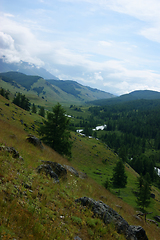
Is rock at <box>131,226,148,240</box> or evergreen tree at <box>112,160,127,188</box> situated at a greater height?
rock at <box>131,226,148,240</box>

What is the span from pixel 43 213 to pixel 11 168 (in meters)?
3.86

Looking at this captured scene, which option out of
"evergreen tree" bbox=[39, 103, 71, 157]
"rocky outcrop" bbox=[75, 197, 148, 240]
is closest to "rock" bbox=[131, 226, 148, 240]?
"rocky outcrop" bbox=[75, 197, 148, 240]

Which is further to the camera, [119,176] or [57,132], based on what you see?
[119,176]

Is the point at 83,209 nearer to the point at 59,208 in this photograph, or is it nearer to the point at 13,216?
the point at 59,208

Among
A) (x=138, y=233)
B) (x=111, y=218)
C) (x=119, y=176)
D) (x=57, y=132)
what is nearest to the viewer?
(x=111, y=218)

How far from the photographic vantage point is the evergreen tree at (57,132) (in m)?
29.5

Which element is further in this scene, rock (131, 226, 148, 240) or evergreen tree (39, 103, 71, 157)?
evergreen tree (39, 103, 71, 157)

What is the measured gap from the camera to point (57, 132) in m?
30.2

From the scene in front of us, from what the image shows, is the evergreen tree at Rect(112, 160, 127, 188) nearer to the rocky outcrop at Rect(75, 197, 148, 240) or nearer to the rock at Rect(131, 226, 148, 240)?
the rock at Rect(131, 226, 148, 240)

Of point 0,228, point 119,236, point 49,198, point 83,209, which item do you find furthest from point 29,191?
point 119,236

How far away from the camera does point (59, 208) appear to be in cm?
802

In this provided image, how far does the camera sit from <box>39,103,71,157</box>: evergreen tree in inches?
1161

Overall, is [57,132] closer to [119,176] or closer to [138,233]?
[138,233]

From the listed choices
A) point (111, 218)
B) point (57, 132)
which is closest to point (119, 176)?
point (57, 132)
